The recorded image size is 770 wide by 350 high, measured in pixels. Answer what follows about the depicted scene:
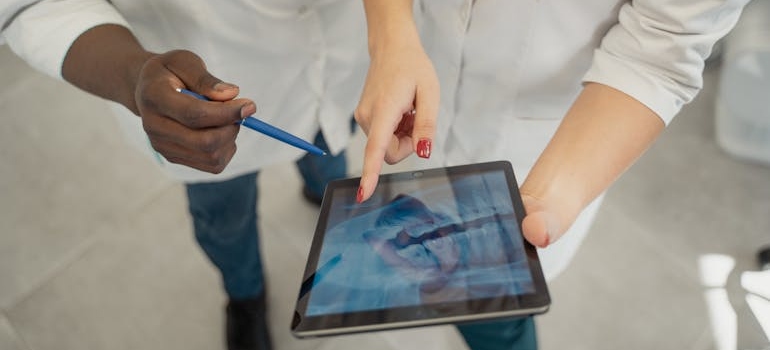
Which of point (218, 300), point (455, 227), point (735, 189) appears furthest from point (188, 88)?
point (735, 189)

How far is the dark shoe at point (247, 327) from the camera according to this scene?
→ 51.8 inches

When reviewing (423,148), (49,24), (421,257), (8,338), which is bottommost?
(8,338)

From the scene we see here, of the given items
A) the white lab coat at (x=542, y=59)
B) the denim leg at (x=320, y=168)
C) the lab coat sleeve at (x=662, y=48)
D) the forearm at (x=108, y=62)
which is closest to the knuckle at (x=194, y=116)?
the forearm at (x=108, y=62)

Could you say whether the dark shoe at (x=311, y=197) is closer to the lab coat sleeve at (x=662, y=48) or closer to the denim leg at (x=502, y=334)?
the denim leg at (x=502, y=334)

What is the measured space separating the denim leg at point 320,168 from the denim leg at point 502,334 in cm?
52

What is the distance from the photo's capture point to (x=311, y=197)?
5.08 feet

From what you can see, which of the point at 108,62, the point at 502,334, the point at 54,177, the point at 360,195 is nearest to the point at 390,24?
the point at 360,195

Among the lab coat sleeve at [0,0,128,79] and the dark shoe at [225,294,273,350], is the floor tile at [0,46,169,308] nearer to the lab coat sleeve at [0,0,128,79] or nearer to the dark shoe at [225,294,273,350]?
the dark shoe at [225,294,273,350]

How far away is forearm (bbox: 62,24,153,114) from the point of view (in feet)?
2.21

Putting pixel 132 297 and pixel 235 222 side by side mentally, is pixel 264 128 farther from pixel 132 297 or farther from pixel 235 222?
pixel 132 297

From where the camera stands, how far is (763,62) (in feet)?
4.45

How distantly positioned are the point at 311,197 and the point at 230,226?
473 millimetres

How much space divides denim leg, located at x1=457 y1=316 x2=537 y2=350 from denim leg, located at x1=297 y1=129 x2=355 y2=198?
0.52 m

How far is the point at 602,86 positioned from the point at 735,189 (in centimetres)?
118
